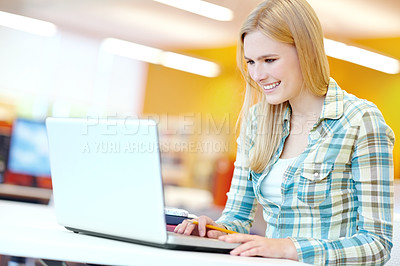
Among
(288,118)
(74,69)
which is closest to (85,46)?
(74,69)

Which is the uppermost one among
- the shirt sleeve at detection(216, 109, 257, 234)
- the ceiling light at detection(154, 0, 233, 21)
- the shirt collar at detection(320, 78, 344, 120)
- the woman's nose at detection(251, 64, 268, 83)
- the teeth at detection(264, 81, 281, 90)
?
the ceiling light at detection(154, 0, 233, 21)

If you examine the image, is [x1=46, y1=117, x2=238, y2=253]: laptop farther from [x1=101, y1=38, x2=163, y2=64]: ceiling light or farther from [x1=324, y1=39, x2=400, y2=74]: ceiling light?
[x1=101, y1=38, x2=163, y2=64]: ceiling light

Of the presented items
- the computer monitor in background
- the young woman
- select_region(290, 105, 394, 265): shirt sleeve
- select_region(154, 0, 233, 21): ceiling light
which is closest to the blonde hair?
the young woman

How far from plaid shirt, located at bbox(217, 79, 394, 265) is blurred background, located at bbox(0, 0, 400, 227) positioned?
507 cm

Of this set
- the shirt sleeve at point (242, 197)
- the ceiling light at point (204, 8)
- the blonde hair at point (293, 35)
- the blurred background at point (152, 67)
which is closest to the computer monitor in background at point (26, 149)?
the blurred background at point (152, 67)

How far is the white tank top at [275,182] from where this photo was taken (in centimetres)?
129

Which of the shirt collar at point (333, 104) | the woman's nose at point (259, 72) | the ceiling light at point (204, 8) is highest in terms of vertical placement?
the ceiling light at point (204, 8)

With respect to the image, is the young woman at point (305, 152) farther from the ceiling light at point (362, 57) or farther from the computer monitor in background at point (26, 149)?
the ceiling light at point (362, 57)

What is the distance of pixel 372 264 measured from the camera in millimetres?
1007

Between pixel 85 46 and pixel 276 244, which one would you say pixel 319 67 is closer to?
pixel 276 244

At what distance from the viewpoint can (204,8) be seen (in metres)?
6.57

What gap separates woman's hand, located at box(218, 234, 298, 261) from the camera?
0.87m

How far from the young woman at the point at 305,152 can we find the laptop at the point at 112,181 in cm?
22

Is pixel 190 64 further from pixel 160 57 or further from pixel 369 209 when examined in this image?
pixel 369 209
